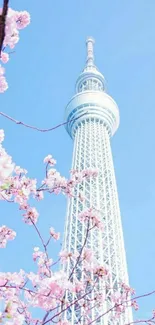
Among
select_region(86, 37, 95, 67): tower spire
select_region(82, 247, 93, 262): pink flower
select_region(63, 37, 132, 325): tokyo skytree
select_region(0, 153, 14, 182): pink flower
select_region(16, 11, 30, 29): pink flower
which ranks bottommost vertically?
select_region(0, 153, 14, 182): pink flower

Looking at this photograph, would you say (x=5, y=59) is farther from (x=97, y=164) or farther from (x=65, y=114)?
(x=65, y=114)

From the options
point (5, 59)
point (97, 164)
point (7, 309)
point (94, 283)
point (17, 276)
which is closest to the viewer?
point (7, 309)

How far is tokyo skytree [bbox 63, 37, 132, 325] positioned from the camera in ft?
107

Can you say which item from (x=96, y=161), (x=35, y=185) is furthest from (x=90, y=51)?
(x=35, y=185)

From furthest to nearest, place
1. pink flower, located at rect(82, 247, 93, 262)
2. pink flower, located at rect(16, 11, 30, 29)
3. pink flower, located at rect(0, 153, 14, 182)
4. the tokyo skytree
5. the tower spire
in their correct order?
1. the tower spire
2. the tokyo skytree
3. pink flower, located at rect(82, 247, 93, 262)
4. pink flower, located at rect(16, 11, 30, 29)
5. pink flower, located at rect(0, 153, 14, 182)

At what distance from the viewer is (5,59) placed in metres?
3.16

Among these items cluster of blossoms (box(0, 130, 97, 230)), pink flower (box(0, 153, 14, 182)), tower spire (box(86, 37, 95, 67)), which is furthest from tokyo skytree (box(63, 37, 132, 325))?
pink flower (box(0, 153, 14, 182))

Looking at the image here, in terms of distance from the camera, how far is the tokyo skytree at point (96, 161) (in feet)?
107

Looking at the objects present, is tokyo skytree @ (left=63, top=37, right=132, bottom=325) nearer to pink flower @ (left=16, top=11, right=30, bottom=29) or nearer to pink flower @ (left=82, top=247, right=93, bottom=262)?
pink flower @ (left=82, top=247, right=93, bottom=262)

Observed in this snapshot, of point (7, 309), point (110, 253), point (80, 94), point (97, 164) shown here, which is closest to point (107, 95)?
point (80, 94)

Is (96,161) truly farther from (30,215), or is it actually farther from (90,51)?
(30,215)

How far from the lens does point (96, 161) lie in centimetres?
3944

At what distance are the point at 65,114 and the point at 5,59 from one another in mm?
39774

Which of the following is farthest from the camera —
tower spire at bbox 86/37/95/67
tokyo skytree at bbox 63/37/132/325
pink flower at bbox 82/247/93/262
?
tower spire at bbox 86/37/95/67
